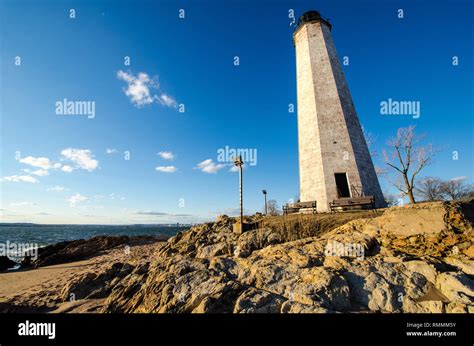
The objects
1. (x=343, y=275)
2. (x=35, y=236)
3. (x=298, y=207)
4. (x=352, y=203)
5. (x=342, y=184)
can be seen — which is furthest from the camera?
(x=35, y=236)

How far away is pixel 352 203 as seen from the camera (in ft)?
45.6

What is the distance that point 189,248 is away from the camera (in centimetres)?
1393

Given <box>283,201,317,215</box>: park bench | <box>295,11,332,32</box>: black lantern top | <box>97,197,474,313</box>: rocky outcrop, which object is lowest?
<box>97,197,474,313</box>: rocky outcrop

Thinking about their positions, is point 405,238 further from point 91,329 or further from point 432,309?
point 91,329

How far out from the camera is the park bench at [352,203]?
1353 cm

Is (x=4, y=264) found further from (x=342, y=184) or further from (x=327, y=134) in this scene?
(x=327, y=134)

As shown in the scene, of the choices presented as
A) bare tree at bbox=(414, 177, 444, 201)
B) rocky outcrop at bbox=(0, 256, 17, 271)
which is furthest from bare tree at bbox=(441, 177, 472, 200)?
rocky outcrop at bbox=(0, 256, 17, 271)

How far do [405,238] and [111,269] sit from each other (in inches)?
544

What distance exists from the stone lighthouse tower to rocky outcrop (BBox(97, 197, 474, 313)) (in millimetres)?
6425

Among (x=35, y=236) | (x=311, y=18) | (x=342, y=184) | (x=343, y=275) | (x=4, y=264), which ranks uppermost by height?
(x=311, y=18)

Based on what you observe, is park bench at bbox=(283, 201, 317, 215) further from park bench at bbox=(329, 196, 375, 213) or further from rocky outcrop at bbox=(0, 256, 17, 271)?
rocky outcrop at bbox=(0, 256, 17, 271)

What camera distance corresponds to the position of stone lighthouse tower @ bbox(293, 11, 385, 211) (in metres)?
15.9

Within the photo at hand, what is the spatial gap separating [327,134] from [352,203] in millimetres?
5790

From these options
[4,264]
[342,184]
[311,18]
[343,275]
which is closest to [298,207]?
[342,184]
